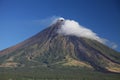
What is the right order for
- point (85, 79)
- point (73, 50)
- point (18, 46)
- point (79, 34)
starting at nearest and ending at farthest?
point (85, 79) → point (73, 50) → point (18, 46) → point (79, 34)

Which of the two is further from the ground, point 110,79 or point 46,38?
point 46,38

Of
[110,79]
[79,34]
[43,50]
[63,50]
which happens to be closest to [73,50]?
[63,50]

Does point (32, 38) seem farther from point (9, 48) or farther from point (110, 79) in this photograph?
point (110, 79)

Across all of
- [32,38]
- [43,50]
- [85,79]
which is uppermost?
[32,38]

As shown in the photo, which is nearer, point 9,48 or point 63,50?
point 63,50
